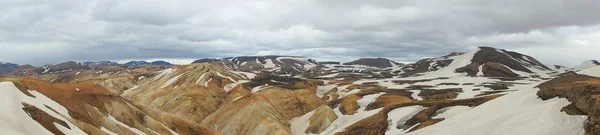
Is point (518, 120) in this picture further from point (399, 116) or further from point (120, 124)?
point (120, 124)

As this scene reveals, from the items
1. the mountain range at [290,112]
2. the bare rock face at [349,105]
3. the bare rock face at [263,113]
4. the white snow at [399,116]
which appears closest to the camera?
the mountain range at [290,112]

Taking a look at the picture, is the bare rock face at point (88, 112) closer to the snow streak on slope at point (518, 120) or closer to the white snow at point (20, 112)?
the white snow at point (20, 112)

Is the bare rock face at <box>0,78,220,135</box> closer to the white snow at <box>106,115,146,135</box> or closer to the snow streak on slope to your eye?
the white snow at <box>106,115,146,135</box>

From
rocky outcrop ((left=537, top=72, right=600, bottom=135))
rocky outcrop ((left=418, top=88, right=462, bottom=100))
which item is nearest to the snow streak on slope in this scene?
rocky outcrop ((left=537, top=72, right=600, bottom=135))

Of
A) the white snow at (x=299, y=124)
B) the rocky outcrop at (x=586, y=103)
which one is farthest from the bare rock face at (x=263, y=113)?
the rocky outcrop at (x=586, y=103)

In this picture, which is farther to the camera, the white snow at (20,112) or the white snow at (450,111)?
the white snow at (450,111)

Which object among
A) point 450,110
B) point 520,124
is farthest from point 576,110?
point 450,110

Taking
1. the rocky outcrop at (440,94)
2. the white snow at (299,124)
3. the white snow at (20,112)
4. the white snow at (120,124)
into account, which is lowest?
the white snow at (299,124)

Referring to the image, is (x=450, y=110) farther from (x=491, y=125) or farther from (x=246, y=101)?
(x=246, y=101)
